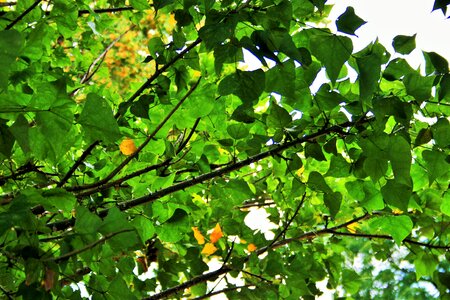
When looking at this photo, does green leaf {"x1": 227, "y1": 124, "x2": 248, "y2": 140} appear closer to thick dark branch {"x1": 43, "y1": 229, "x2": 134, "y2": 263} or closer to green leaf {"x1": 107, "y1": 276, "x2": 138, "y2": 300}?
green leaf {"x1": 107, "y1": 276, "x2": 138, "y2": 300}

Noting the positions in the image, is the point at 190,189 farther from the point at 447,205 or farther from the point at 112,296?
the point at 447,205

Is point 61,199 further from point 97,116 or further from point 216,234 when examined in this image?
point 216,234

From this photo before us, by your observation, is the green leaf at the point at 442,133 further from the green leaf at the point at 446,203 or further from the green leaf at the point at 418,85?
the green leaf at the point at 446,203

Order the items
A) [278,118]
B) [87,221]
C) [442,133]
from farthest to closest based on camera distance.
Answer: [278,118] → [442,133] → [87,221]

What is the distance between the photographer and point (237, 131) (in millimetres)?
1324

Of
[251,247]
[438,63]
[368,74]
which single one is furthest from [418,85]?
[251,247]

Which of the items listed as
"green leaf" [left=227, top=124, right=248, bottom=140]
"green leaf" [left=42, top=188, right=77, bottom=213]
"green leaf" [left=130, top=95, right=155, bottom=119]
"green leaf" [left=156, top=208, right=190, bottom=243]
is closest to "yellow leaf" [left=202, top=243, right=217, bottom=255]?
"green leaf" [left=156, top=208, right=190, bottom=243]

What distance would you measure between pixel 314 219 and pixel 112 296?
0.98 m

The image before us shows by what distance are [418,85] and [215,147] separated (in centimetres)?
53

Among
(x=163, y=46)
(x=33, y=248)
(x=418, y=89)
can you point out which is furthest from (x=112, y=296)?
(x=418, y=89)

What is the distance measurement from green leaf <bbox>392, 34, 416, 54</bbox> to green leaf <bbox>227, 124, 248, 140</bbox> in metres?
0.43

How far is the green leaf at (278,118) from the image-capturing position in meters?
1.18

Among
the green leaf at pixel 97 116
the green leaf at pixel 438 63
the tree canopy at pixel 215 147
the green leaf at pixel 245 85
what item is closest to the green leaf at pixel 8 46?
the tree canopy at pixel 215 147

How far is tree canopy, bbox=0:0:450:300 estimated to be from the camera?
0.87 metres
